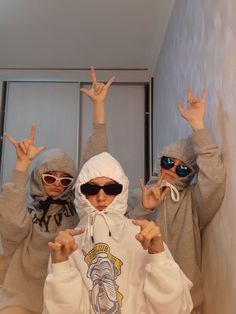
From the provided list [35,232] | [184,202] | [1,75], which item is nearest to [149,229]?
[184,202]

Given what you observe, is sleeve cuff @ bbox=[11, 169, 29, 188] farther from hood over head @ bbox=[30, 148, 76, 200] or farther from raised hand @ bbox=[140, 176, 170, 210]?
raised hand @ bbox=[140, 176, 170, 210]

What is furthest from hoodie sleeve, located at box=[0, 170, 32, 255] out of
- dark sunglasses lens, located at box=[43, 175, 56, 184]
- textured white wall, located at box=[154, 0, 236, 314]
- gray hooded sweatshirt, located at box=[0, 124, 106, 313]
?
textured white wall, located at box=[154, 0, 236, 314]

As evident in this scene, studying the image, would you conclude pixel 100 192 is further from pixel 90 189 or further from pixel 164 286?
pixel 164 286

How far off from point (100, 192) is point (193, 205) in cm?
37

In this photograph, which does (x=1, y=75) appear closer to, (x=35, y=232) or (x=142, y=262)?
(x=35, y=232)

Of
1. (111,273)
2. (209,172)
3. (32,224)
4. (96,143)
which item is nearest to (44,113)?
(96,143)

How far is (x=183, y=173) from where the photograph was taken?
132 cm

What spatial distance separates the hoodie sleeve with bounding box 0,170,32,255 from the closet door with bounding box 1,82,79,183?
63.9 inches

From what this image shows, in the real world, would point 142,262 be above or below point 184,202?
below

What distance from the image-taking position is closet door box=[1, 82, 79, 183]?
9.68 feet

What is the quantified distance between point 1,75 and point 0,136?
1.58ft

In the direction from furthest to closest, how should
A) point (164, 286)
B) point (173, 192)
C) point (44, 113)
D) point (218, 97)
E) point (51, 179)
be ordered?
point (44, 113) → point (51, 179) → point (173, 192) → point (218, 97) → point (164, 286)

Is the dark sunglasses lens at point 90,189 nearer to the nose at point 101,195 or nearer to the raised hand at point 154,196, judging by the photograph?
the nose at point 101,195

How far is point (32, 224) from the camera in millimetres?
1369
